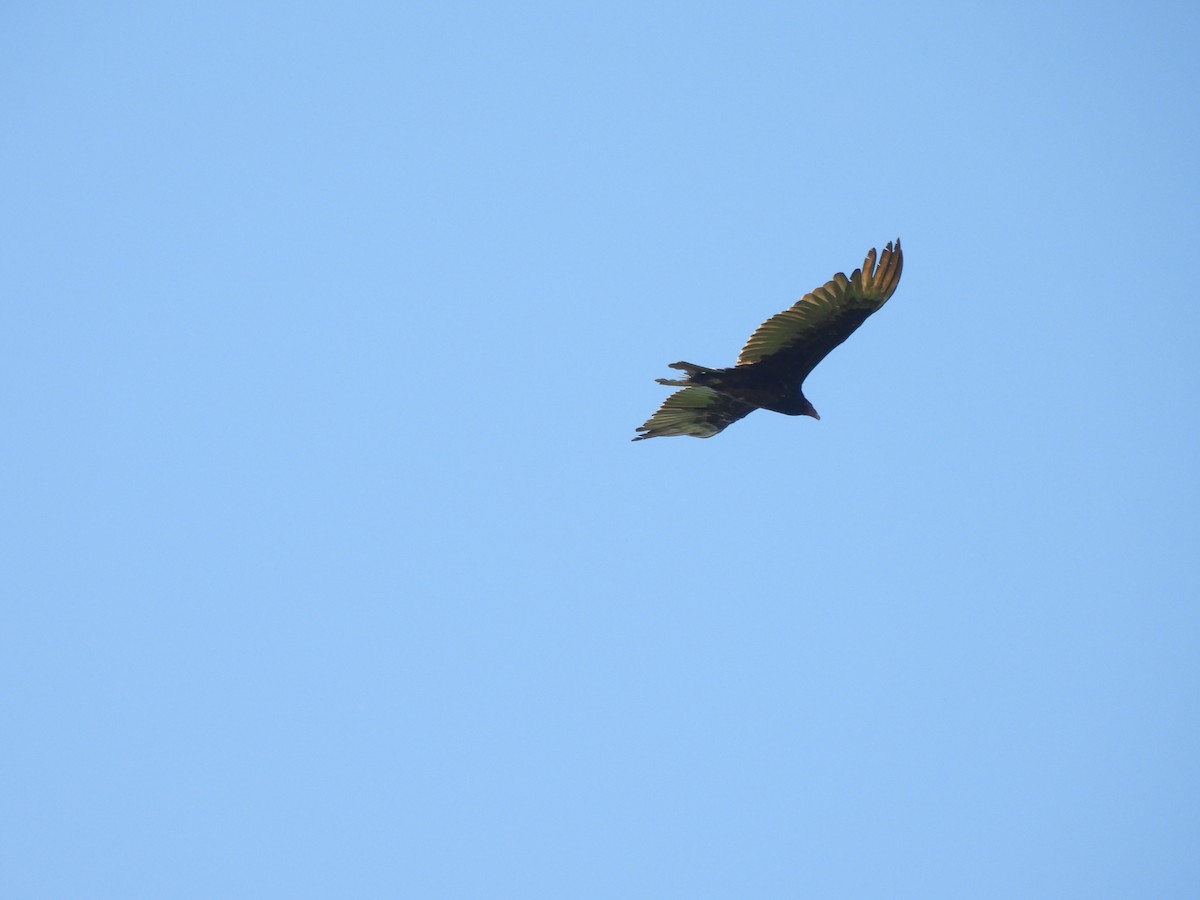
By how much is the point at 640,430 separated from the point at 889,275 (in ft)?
12.2

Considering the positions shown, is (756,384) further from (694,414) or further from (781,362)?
(694,414)

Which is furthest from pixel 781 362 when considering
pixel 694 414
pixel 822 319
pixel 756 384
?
pixel 694 414

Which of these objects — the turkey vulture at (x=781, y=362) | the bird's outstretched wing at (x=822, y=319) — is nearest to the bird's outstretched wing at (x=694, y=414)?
the turkey vulture at (x=781, y=362)

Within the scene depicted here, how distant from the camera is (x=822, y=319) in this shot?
493 inches

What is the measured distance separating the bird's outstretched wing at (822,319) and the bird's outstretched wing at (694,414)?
3.05 ft

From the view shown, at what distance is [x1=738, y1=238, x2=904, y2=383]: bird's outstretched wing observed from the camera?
1202 centimetres

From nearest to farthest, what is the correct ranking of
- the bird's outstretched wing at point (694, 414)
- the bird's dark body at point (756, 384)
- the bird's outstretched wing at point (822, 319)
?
the bird's outstretched wing at point (822, 319) → the bird's dark body at point (756, 384) → the bird's outstretched wing at point (694, 414)

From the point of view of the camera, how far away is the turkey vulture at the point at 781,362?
12.1m

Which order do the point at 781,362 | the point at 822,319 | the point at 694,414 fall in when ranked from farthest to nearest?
the point at 694,414, the point at 781,362, the point at 822,319

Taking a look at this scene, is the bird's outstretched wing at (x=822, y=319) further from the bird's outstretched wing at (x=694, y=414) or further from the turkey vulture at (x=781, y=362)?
the bird's outstretched wing at (x=694, y=414)

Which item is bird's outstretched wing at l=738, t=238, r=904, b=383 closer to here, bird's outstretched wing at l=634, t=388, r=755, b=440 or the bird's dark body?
the bird's dark body

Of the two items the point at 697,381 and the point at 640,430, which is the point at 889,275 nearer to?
the point at 697,381

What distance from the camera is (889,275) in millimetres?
12062

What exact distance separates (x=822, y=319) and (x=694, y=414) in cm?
236
